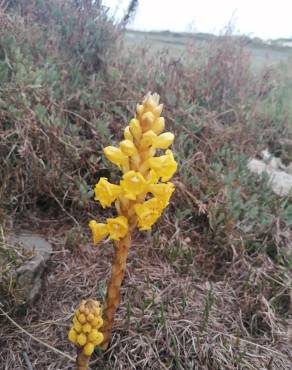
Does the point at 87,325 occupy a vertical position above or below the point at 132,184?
below

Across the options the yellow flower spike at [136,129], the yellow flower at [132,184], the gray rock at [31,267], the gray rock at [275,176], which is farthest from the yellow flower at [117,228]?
the gray rock at [275,176]

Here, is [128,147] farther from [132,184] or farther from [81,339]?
[81,339]

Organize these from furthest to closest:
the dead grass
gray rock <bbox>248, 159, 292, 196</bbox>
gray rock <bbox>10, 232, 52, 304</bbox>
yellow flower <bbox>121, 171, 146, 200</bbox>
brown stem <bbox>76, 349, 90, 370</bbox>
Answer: gray rock <bbox>248, 159, 292, 196</bbox> < gray rock <bbox>10, 232, 52, 304</bbox> < the dead grass < brown stem <bbox>76, 349, 90, 370</bbox> < yellow flower <bbox>121, 171, 146, 200</bbox>

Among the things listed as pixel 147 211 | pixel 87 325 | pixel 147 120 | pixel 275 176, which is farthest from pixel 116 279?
pixel 275 176

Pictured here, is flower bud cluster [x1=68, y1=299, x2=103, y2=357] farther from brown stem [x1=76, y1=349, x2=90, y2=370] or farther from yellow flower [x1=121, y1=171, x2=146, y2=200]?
yellow flower [x1=121, y1=171, x2=146, y2=200]

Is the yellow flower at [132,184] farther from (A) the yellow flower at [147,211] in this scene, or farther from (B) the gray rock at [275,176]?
(B) the gray rock at [275,176]

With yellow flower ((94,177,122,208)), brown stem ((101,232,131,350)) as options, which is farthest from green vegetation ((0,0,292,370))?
yellow flower ((94,177,122,208))
